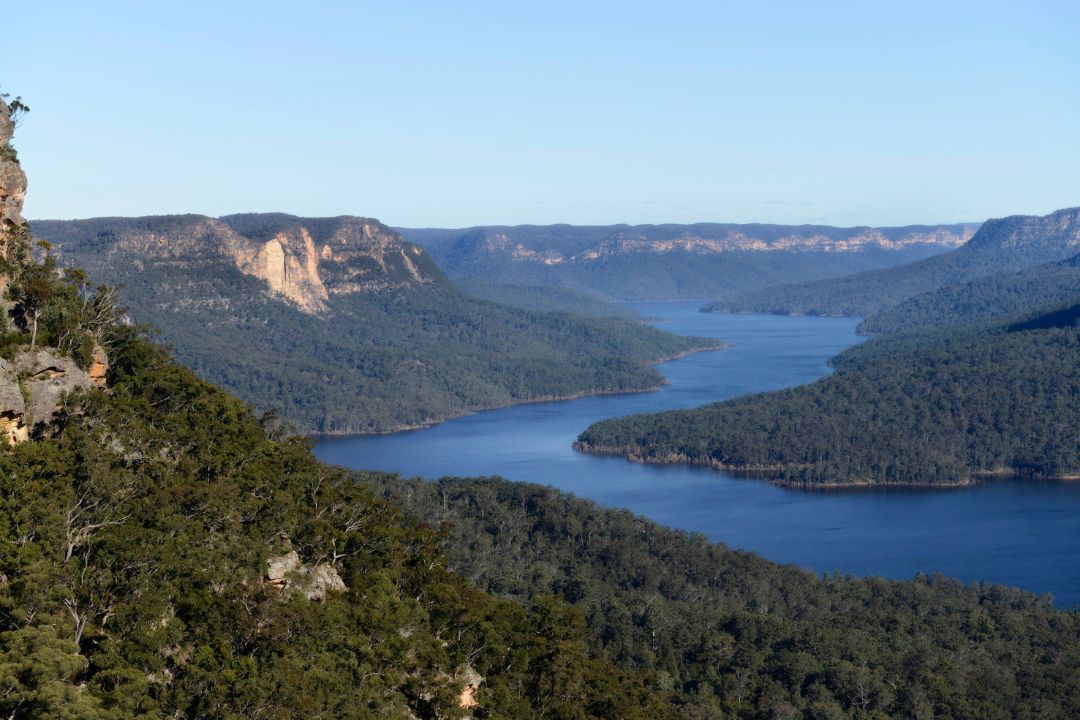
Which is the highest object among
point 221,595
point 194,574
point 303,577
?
point 194,574

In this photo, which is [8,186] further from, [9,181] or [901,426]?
[901,426]

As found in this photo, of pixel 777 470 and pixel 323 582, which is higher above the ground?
pixel 323 582

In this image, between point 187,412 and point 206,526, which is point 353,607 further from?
point 187,412

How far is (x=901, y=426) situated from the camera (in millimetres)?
163625

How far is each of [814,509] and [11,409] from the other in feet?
335

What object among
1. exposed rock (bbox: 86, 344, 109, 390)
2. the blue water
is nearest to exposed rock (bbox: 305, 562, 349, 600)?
exposed rock (bbox: 86, 344, 109, 390)

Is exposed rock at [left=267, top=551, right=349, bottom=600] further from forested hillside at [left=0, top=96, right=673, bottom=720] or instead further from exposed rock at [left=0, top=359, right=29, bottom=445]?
exposed rock at [left=0, top=359, right=29, bottom=445]

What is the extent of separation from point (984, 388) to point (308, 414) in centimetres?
9818

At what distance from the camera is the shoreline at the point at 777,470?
142 meters

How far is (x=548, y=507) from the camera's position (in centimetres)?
9200

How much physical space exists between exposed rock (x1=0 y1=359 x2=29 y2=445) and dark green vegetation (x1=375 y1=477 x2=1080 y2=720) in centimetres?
2677

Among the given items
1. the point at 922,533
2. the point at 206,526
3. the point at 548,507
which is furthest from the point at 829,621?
the point at 206,526

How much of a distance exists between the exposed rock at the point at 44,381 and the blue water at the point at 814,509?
7427 centimetres

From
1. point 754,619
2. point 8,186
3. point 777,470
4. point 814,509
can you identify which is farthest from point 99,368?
point 777,470
